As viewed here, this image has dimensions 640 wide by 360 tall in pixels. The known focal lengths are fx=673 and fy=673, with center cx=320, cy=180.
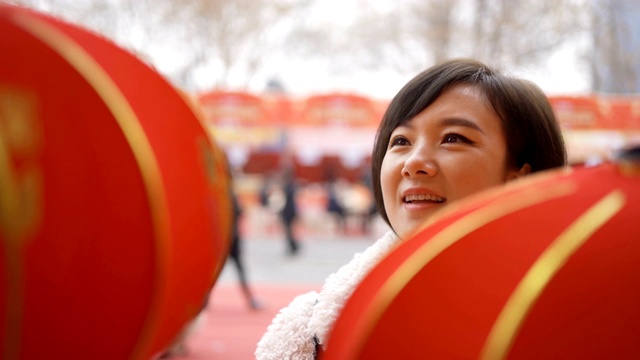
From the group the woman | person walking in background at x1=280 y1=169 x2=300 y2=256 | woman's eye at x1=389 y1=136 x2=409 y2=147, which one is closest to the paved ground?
person walking in background at x1=280 y1=169 x2=300 y2=256

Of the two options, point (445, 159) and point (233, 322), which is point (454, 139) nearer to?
point (445, 159)

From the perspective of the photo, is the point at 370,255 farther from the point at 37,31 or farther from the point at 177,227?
the point at 37,31

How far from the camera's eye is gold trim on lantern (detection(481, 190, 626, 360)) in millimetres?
494

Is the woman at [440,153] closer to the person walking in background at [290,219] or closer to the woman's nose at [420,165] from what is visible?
the woman's nose at [420,165]

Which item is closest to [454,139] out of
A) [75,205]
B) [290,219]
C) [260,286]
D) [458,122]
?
[458,122]

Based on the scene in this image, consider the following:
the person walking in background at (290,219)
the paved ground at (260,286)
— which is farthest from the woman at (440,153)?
the person walking in background at (290,219)

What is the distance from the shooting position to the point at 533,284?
50cm

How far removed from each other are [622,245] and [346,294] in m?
0.43

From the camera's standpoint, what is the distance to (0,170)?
0.52 metres

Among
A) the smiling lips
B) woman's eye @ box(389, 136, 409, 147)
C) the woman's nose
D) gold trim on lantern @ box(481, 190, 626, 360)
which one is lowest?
gold trim on lantern @ box(481, 190, 626, 360)

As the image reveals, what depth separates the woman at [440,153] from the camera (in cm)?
87

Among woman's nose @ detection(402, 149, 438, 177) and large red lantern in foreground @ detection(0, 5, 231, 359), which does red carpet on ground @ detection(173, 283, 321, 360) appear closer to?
woman's nose @ detection(402, 149, 438, 177)

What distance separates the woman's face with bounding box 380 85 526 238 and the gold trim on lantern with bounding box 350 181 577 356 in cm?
31

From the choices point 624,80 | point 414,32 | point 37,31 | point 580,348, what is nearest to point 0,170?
point 37,31
